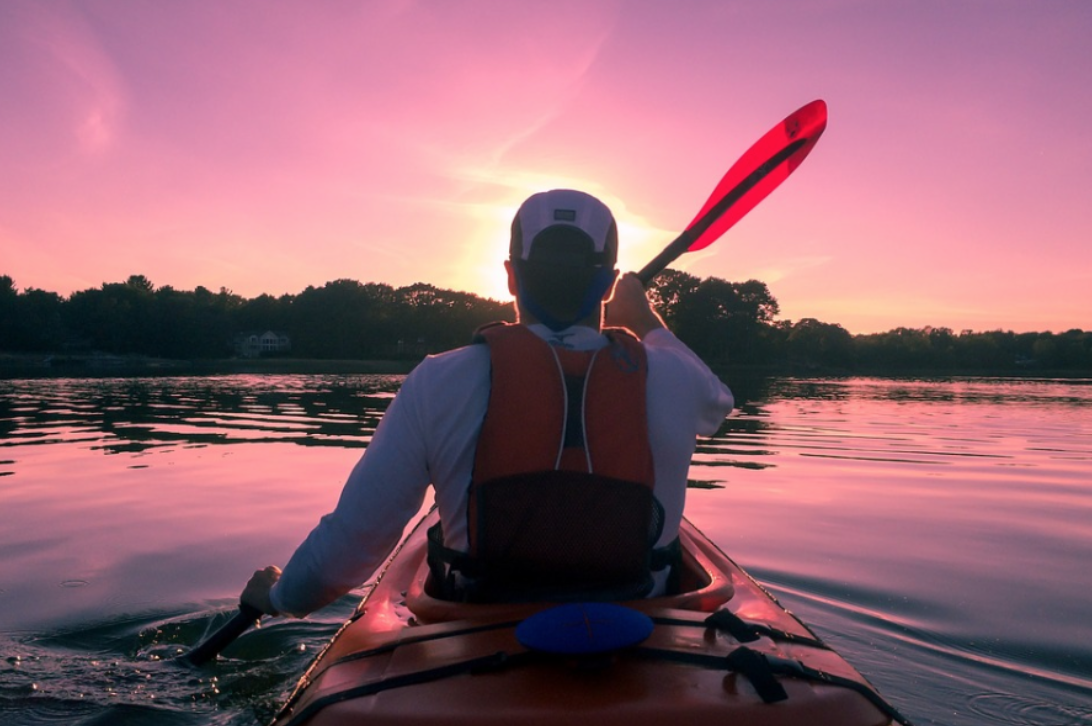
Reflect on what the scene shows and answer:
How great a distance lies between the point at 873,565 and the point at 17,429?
12326 mm

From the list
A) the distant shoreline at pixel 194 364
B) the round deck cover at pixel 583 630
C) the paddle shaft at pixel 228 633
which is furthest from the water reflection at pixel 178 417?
the distant shoreline at pixel 194 364

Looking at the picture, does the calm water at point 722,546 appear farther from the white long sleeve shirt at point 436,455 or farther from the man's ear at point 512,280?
the man's ear at point 512,280

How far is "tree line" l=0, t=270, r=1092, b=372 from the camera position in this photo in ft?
234

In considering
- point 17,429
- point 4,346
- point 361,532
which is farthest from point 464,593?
point 4,346

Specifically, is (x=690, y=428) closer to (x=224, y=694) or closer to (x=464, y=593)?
(x=464, y=593)

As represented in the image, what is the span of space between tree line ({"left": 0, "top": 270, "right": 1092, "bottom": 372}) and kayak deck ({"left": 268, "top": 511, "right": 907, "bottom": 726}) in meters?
72.8

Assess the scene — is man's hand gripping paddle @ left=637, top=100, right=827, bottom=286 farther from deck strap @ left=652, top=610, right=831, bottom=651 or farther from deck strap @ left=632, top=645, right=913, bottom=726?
deck strap @ left=632, top=645, right=913, bottom=726

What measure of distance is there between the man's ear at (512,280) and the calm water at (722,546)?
2.02m

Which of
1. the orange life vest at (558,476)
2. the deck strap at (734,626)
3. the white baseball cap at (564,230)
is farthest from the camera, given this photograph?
the white baseball cap at (564,230)

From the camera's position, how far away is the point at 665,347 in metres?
2.18

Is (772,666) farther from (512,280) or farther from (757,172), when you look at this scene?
(757,172)

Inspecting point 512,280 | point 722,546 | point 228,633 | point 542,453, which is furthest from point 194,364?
point 542,453

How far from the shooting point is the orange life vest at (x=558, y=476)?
184 cm

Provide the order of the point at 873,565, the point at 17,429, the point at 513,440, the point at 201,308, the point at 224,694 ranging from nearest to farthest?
the point at 513,440 → the point at 224,694 → the point at 873,565 → the point at 17,429 → the point at 201,308
